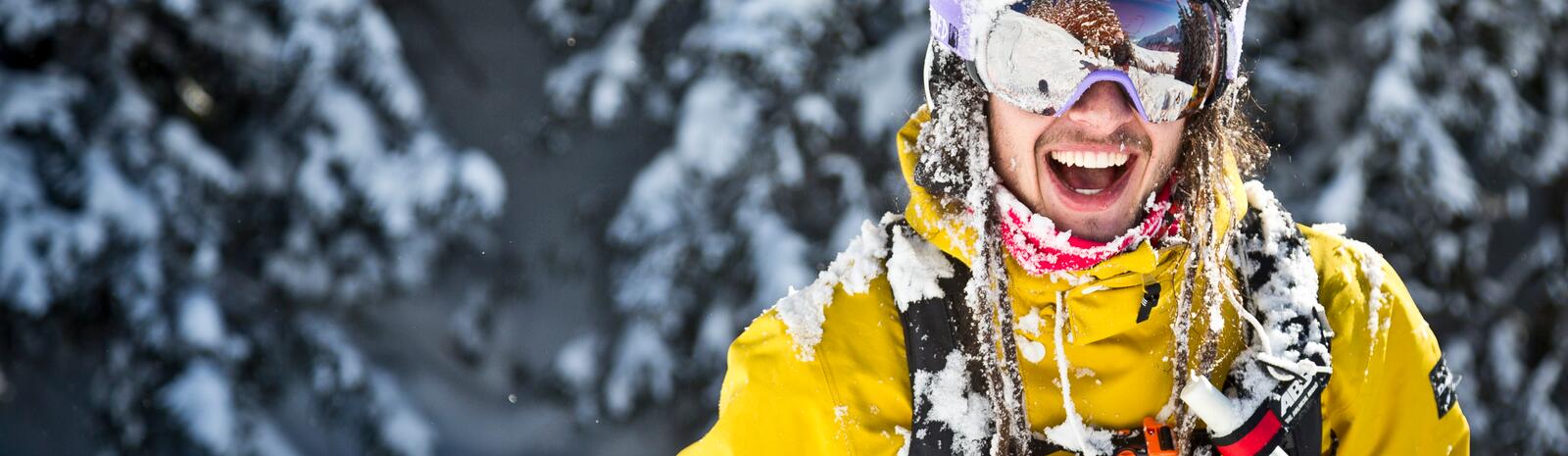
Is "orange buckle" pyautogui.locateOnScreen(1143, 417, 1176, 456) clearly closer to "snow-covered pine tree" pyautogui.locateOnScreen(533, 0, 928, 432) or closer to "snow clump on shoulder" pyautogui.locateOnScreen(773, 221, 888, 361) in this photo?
"snow clump on shoulder" pyautogui.locateOnScreen(773, 221, 888, 361)

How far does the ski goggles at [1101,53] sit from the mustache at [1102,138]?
32 mm

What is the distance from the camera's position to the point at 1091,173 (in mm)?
2057

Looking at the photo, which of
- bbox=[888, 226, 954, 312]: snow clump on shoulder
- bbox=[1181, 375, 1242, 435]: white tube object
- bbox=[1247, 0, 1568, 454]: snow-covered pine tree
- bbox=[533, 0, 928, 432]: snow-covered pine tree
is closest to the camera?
bbox=[1181, 375, 1242, 435]: white tube object

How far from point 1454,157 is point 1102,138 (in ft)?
17.0

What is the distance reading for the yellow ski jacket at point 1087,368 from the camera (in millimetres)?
1965

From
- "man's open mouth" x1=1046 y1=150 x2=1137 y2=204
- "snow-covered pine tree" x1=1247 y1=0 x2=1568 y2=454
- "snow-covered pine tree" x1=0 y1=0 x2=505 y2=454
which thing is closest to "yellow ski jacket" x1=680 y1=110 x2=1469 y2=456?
"man's open mouth" x1=1046 y1=150 x2=1137 y2=204

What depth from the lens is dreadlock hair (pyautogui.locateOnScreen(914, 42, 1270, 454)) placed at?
1966mm

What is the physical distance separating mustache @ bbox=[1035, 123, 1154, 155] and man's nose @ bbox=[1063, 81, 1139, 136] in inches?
0.5

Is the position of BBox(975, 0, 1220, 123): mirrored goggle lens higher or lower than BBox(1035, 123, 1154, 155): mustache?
higher

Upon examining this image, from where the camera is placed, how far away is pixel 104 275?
6.68 m

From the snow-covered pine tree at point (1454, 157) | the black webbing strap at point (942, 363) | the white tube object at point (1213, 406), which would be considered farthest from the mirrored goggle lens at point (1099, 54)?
the snow-covered pine tree at point (1454, 157)

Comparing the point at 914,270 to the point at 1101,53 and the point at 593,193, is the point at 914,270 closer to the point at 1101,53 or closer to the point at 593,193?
the point at 1101,53

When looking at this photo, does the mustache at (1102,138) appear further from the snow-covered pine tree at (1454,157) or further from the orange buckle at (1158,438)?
the snow-covered pine tree at (1454,157)

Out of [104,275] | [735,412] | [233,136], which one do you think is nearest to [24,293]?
[104,275]
